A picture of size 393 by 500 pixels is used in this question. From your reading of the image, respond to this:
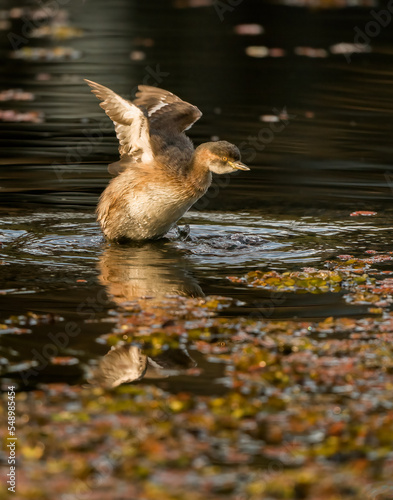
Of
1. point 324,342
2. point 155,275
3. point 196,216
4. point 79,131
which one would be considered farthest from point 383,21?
point 324,342

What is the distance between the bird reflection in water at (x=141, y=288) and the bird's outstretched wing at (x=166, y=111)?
4.13 feet

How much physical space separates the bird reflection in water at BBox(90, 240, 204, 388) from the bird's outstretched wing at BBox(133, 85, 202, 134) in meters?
1.26

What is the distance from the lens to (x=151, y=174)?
33.5 feet

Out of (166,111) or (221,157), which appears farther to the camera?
(166,111)

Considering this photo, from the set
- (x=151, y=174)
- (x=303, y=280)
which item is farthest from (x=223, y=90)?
(x=303, y=280)

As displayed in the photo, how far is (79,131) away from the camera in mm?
15609

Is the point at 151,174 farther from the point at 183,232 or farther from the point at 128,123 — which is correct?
the point at 183,232

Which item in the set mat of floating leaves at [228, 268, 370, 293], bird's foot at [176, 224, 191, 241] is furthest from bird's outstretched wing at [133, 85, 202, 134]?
mat of floating leaves at [228, 268, 370, 293]

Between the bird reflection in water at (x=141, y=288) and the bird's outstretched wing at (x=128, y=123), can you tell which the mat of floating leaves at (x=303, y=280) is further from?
the bird's outstretched wing at (x=128, y=123)

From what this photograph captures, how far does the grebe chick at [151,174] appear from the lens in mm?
9930

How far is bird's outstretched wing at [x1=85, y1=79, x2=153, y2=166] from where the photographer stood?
9.55 m

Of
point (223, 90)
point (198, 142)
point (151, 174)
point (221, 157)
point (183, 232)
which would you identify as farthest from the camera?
point (223, 90)

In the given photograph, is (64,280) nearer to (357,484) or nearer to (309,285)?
(309,285)

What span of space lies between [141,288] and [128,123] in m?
2.13
